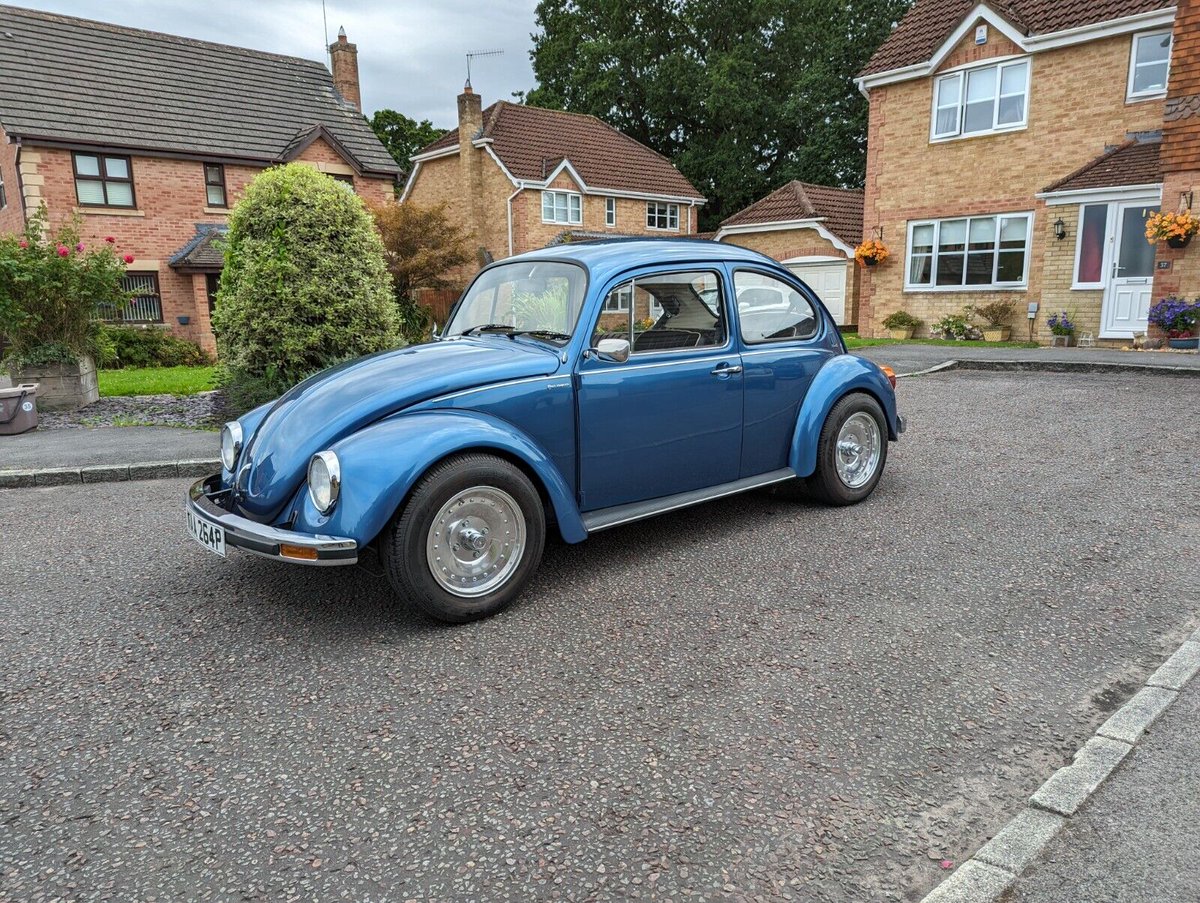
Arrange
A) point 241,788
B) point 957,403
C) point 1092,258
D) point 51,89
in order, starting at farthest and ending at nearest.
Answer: point 51,89 → point 1092,258 → point 957,403 → point 241,788

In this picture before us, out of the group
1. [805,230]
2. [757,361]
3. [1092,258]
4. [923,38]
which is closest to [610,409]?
[757,361]

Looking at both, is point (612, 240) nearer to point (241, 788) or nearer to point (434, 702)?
point (434, 702)

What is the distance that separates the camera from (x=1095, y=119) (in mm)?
17266

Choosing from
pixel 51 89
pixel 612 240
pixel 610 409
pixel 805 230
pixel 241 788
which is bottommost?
pixel 241 788

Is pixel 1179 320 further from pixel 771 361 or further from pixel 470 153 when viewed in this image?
pixel 470 153

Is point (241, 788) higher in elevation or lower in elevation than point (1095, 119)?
lower

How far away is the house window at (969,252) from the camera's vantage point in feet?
61.1

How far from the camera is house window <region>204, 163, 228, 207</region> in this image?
79.0 ft

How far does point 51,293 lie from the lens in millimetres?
9773

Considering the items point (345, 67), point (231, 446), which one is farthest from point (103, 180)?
point (231, 446)

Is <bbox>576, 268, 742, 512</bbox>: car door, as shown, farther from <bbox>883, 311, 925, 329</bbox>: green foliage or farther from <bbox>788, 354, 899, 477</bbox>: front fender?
<bbox>883, 311, 925, 329</bbox>: green foliage

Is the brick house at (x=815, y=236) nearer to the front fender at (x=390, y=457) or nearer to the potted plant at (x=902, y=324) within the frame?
the potted plant at (x=902, y=324)

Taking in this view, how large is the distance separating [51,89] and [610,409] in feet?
84.1

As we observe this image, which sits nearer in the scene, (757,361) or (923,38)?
(757,361)
